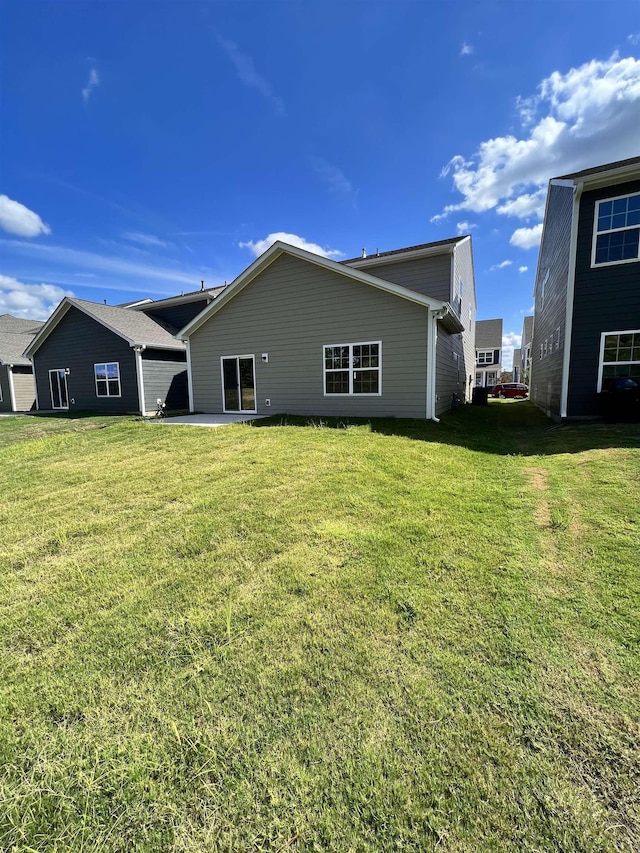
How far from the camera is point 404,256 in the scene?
12273mm

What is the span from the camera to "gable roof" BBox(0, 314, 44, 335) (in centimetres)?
2472

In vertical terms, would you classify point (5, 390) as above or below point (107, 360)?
below

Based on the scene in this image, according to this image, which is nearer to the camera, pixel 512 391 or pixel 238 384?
pixel 238 384

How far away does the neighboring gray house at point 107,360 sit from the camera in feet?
48.7

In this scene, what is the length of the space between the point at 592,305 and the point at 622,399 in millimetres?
2568

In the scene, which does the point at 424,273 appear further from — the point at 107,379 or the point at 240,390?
the point at 107,379

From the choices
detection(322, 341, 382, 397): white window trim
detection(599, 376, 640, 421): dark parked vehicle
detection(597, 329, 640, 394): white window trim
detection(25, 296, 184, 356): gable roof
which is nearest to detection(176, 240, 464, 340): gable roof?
detection(322, 341, 382, 397): white window trim

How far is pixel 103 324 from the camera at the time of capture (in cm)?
1516

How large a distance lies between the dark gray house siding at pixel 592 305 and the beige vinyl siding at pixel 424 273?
3.73 m

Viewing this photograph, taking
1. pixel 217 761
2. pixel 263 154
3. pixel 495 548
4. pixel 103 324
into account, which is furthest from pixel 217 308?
pixel 217 761

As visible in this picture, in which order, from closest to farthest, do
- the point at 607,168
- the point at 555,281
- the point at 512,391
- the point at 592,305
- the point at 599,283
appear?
the point at 607,168
the point at 599,283
the point at 592,305
the point at 555,281
the point at 512,391

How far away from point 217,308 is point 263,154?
5.55 m

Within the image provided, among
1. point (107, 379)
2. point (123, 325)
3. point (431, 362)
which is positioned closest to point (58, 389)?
point (107, 379)

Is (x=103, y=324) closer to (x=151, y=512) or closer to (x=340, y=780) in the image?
(x=151, y=512)
